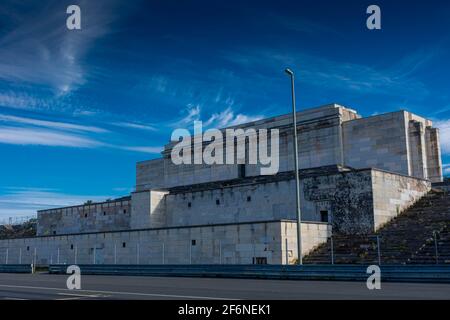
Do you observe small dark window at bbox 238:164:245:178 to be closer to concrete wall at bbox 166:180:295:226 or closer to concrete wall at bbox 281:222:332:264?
concrete wall at bbox 166:180:295:226

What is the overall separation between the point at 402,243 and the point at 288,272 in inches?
347

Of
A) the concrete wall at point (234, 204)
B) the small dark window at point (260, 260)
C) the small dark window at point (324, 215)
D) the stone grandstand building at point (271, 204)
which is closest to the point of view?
the small dark window at point (260, 260)

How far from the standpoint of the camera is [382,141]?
4572cm

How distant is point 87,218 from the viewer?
5525 centimetres

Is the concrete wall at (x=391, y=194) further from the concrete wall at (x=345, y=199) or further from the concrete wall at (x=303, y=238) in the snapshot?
the concrete wall at (x=303, y=238)

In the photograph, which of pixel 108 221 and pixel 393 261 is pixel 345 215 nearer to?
pixel 393 261

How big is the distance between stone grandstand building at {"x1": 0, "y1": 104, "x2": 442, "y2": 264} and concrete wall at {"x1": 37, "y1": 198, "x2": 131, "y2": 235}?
0.35 feet

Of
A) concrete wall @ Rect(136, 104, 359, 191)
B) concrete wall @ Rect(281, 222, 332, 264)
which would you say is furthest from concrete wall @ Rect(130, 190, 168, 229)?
concrete wall @ Rect(281, 222, 332, 264)

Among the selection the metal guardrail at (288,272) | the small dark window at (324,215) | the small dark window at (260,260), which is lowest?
the metal guardrail at (288,272)

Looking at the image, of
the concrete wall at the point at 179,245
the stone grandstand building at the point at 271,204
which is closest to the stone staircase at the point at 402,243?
the stone grandstand building at the point at 271,204

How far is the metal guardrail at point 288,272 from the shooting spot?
2108cm

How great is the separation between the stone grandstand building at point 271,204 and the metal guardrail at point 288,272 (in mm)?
5090

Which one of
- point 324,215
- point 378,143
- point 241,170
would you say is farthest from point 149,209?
point 378,143

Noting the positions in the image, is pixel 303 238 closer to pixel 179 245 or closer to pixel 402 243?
pixel 402 243
